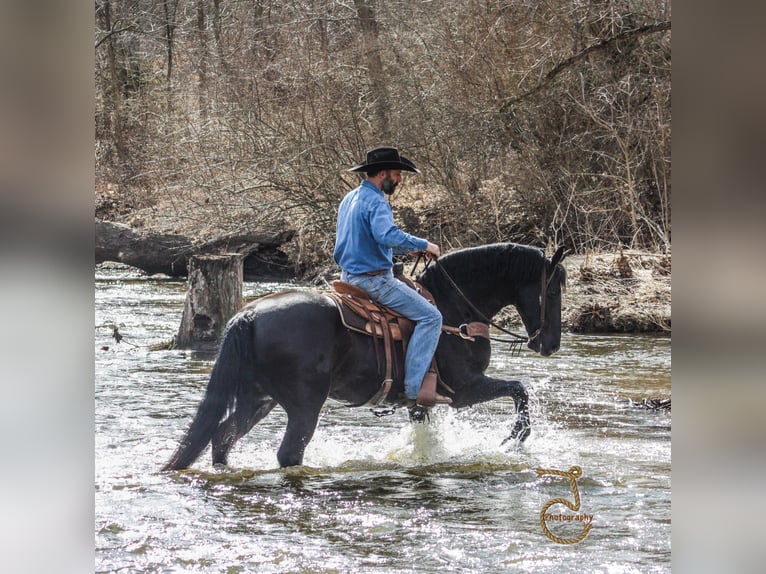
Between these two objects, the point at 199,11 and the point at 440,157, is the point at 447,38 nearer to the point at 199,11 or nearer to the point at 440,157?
the point at 440,157

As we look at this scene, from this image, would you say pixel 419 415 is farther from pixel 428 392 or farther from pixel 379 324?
pixel 379 324

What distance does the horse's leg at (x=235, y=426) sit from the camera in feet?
17.9

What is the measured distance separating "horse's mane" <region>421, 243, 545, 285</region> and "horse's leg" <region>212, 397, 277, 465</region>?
132cm

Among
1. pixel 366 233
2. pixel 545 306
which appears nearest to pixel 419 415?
pixel 545 306

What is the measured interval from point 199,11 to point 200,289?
248 cm

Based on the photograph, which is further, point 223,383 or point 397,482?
point 397,482

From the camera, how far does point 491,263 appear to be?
5.84 m

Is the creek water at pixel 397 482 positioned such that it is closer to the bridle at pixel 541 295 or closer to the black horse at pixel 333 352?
the black horse at pixel 333 352

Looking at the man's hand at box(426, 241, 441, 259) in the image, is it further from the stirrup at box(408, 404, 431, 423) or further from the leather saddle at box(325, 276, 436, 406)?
the stirrup at box(408, 404, 431, 423)

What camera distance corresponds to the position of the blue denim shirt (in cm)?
553

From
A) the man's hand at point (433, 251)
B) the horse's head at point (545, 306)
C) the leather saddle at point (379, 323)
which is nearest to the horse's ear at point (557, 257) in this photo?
the horse's head at point (545, 306)

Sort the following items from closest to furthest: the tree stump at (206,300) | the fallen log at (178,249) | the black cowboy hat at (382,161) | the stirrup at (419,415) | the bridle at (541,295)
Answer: the black cowboy hat at (382,161) → the bridle at (541,295) → the stirrup at (419,415) → the tree stump at (206,300) → the fallen log at (178,249)

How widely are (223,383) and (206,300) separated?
2.07 meters
